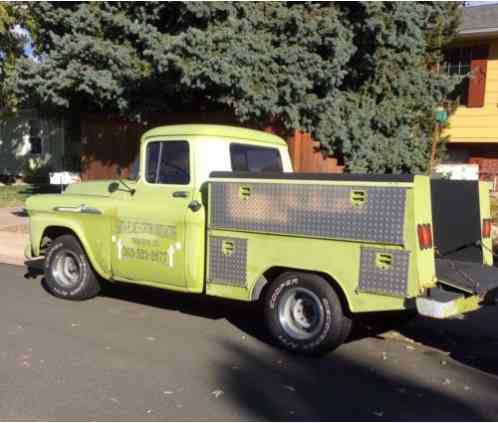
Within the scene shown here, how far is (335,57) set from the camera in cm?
1057

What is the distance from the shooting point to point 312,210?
5039mm

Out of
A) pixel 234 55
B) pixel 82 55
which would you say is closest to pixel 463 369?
pixel 234 55

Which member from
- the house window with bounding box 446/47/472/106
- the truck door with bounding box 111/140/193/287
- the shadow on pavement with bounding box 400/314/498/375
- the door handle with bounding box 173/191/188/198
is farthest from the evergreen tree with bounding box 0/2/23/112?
the shadow on pavement with bounding box 400/314/498/375

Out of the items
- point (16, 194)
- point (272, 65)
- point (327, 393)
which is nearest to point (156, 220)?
point (327, 393)

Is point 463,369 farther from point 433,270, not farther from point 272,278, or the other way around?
point 272,278

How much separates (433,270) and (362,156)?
7564mm

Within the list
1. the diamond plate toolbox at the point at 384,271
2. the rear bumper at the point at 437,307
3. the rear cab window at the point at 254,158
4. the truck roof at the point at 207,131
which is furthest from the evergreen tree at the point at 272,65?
the rear bumper at the point at 437,307

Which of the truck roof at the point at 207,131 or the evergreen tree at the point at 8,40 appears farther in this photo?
the evergreen tree at the point at 8,40

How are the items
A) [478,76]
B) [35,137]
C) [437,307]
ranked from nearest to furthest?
[437,307] < [478,76] < [35,137]

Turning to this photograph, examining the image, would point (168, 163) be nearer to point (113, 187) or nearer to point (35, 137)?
point (113, 187)

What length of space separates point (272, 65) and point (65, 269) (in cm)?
525

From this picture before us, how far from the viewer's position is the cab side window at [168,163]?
6.16 meters

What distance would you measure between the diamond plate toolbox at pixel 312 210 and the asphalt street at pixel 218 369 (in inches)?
45.7

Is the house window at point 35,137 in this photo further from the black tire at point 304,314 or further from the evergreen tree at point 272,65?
the black tire at point 304,314
